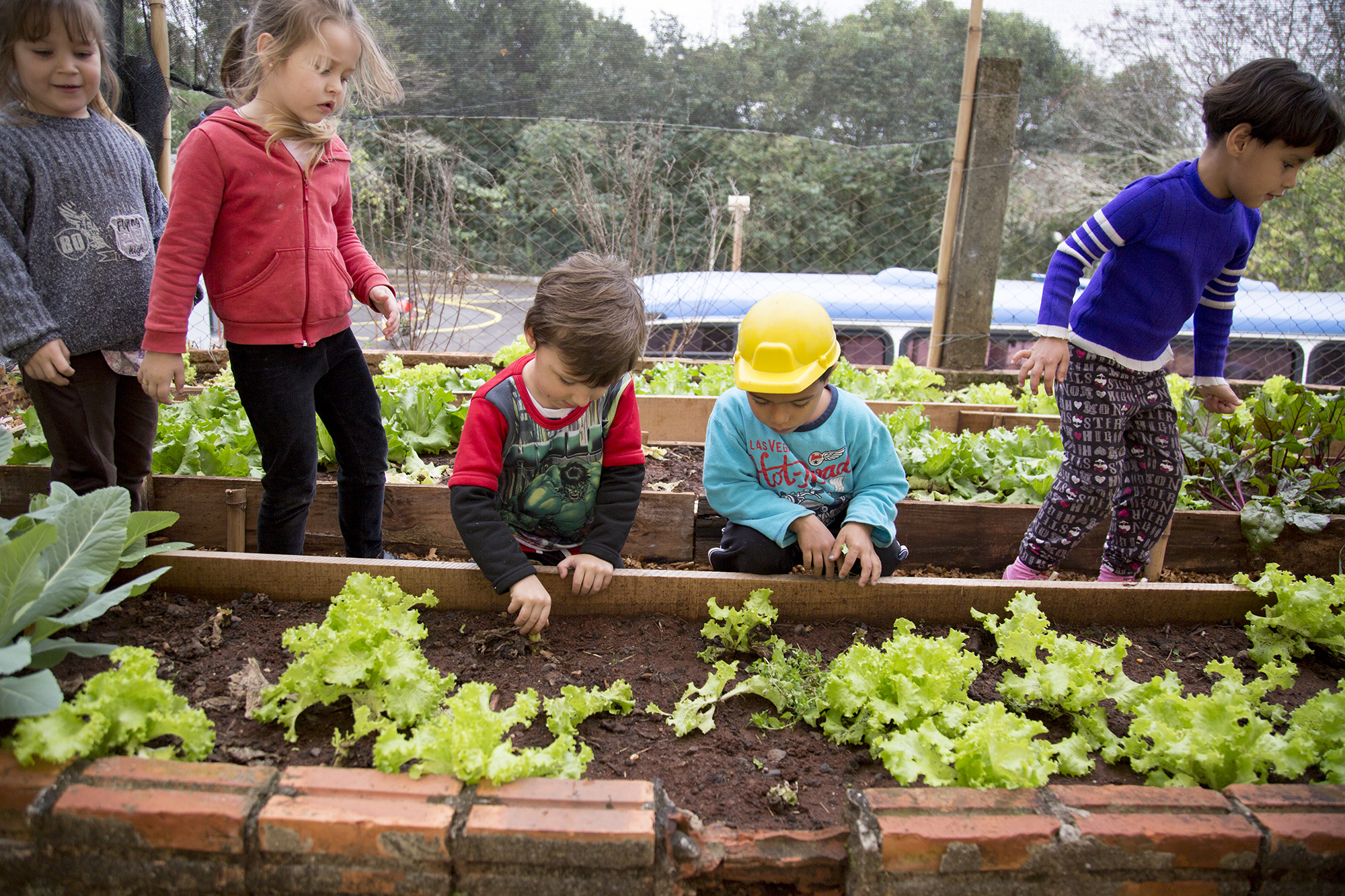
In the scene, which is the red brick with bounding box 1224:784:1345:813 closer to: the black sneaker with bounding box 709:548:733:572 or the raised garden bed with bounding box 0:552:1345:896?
the raised garden bed with bounding box 0:552:1345:896

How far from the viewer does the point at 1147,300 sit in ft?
8.57

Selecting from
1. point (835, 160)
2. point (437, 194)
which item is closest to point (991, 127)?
point (835, 160)

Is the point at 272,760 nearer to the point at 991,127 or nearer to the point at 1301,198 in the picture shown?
the point at 991,127

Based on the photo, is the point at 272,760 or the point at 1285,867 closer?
the point at 1285,867

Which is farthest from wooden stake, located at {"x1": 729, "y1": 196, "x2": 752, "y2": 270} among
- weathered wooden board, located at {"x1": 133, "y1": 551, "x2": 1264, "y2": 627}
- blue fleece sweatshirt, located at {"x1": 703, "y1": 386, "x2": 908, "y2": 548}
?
weathered wooden board, located at {"x1": 133, "y1": 551, "x2": 1264, "y2": 627}

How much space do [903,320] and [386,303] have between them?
5.08m

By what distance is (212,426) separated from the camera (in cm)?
327

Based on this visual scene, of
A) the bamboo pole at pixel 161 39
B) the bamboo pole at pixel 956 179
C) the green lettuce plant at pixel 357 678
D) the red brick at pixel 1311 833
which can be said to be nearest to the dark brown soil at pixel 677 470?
the green lettuce plant at pixel 357 678

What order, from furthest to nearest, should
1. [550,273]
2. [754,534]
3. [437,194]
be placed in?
[437,194]
[754,534]
[550,273]

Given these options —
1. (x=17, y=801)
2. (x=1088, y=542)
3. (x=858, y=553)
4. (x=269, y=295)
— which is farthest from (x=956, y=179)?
(x=17, y=801)

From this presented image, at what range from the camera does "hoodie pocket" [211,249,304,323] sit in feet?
7.23

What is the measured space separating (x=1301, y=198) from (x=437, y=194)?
869 centimetres

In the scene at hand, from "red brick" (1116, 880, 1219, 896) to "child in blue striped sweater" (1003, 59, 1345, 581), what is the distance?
145 cm

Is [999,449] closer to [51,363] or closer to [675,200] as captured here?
[51,363]
